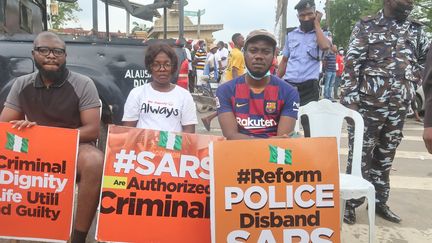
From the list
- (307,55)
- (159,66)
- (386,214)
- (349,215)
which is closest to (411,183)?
(386,214)

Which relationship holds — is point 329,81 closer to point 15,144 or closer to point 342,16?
point 15,144

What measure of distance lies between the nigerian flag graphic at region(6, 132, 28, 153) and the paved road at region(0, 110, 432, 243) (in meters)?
0.91

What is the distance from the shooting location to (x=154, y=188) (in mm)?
2484

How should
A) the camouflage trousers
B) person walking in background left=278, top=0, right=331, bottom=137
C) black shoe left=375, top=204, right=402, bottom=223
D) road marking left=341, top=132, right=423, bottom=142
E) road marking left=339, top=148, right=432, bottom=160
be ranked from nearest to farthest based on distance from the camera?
the camouflage trousers → black shoe left=375, top=204, right=402, bottom=223 → person walking in background left=278, top=0, right=331, bottom=137 → road marking left=339, top=148, right=432, bottom=160 → road marking left=341, top=132, right=423, bottom=142

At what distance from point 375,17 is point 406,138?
4.78m

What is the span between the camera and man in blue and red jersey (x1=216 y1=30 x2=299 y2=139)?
9.35ft

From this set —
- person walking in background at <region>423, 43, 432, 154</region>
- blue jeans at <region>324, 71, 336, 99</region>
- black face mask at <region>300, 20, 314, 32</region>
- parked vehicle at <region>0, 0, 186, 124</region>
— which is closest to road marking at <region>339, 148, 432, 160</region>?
black face mask at <region>300, 20, 314, 32</region>

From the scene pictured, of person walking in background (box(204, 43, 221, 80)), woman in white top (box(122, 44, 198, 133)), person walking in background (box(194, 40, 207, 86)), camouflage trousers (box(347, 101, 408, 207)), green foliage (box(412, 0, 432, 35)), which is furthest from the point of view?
person walking in background (box(194, 40, 207, 86))

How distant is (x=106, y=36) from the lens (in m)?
5.05

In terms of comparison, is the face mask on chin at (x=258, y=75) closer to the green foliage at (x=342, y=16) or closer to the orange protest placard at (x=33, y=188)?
the orange protest placard at (x=33, y=188)

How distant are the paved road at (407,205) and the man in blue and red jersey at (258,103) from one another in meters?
1.14

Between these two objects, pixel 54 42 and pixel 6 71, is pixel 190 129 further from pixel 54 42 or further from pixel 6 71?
pixel 6 71

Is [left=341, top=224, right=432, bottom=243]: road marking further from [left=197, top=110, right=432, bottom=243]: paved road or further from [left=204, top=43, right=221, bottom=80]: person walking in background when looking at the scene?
[left=204, top=43, right=221, bottom=80]: person walking in background

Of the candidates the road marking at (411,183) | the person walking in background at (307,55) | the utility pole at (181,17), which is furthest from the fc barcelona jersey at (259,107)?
the road marking at (411,183)
